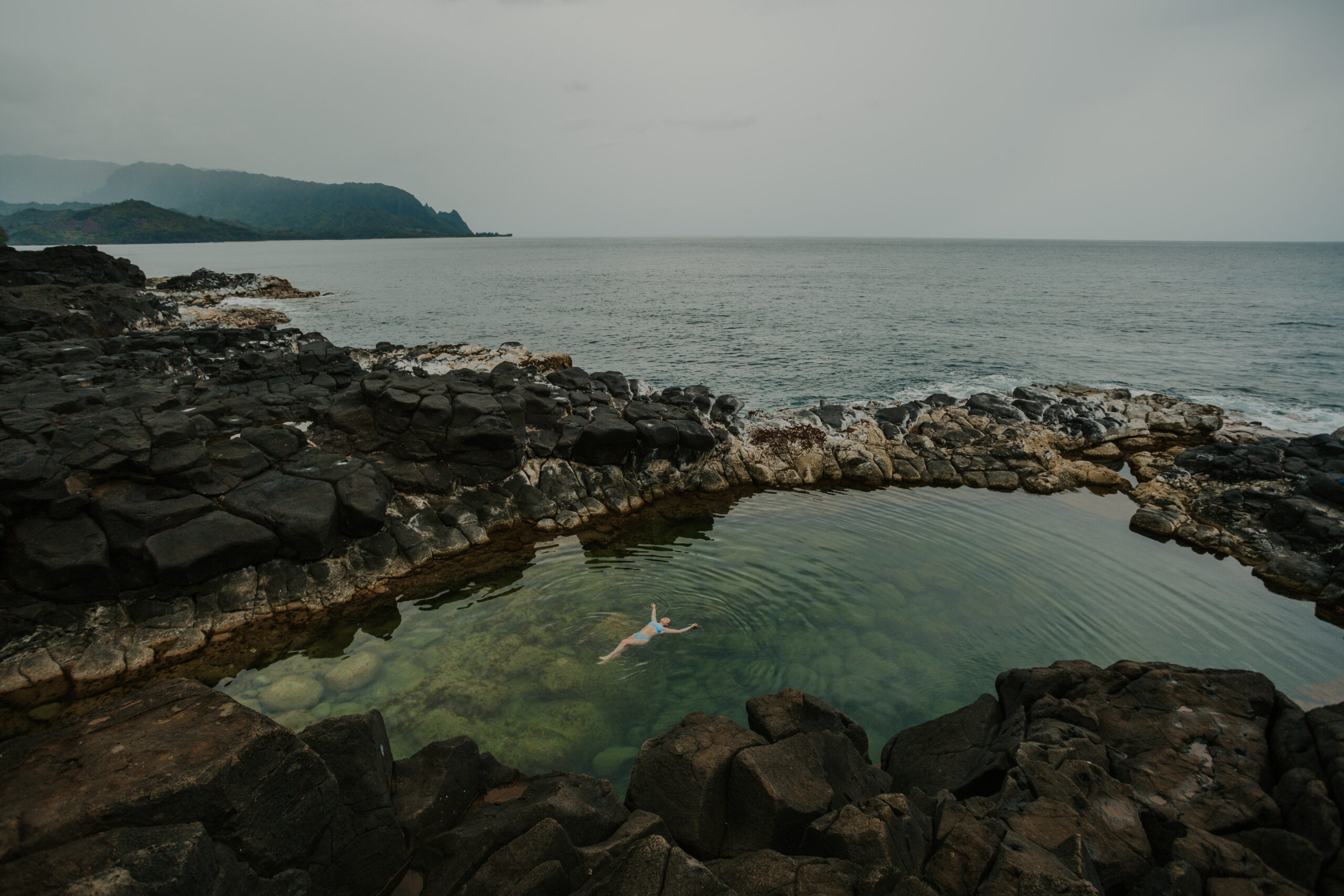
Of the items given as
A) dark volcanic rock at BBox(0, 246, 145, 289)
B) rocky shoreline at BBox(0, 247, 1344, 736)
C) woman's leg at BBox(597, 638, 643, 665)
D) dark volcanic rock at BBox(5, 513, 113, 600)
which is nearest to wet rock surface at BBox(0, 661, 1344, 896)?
woman's leg at BBox(597, 638, 643, 665)

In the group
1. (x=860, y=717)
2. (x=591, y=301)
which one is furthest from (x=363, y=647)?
(x=591, y=301)

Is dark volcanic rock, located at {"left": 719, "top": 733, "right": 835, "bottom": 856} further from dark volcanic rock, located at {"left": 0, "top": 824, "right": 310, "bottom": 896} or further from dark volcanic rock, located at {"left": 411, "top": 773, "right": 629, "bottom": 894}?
dark volcanic rock, located at {"left": 0, "top": 824, "right": 310, "bottom": 896}

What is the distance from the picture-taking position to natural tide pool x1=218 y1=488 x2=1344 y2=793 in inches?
459

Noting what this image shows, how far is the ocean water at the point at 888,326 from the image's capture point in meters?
39.5

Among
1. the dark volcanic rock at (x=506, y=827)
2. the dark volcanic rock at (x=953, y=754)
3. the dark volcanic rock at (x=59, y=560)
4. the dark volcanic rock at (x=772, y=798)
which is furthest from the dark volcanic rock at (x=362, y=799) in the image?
the dark volcanic rock at (x=59, y=560)

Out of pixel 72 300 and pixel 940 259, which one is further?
pixel 940 259

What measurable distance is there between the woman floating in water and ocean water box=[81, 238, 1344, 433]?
21.4 metres

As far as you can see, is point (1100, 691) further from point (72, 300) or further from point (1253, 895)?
point (72, 300)

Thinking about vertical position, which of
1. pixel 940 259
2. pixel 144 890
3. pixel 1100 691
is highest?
pixel 940 259

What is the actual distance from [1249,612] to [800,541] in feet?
39.3

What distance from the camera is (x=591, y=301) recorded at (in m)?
82.2

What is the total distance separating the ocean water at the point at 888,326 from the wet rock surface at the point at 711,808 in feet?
84.9

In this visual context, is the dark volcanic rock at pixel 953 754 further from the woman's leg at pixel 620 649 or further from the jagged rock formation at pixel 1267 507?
the jagged rock formation at pixel 1267 507

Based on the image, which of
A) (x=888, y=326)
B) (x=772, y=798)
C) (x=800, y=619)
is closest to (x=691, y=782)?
(x=772, y=798)
